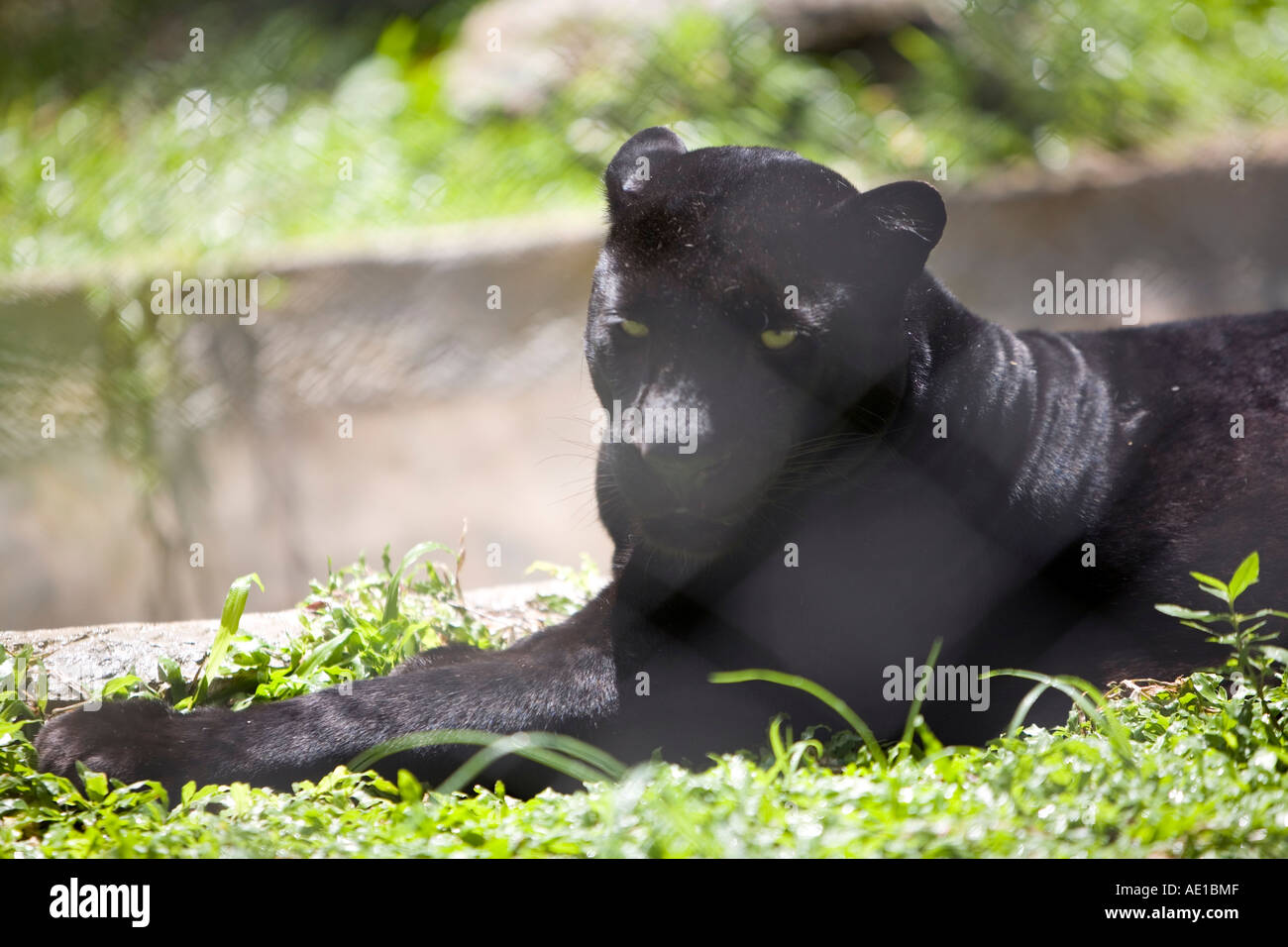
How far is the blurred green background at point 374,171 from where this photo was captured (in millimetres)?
6578

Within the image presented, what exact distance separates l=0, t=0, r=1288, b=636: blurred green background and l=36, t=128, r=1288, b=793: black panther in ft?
11.2

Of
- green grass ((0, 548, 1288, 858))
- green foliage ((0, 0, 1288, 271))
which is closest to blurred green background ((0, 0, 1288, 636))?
green foliage ((0, 0, 1288, 271))

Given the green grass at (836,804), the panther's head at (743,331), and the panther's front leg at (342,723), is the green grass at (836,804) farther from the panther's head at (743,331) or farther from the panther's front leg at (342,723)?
the panther's head at (743,331)

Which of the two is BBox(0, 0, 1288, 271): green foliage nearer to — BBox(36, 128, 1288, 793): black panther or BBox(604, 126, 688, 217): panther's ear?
BBox(604, 126, 688, 217): panther's ear

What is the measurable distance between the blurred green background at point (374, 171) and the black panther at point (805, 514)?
3420 mm

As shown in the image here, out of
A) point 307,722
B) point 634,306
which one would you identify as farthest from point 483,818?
point 634,306

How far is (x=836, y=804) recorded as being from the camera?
208cm

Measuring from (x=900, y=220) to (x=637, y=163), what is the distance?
30.0 inches

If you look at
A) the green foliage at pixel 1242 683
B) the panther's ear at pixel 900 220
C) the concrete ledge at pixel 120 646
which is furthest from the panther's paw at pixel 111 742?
the green foliage at pixel 1242 683

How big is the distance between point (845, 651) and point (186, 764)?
1.59m

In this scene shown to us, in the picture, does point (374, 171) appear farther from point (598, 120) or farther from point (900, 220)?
point (900, 220)

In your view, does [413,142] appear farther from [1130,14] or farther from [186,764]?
[186,764]

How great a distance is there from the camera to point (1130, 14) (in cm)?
729

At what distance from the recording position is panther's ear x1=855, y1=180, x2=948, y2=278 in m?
2.82
